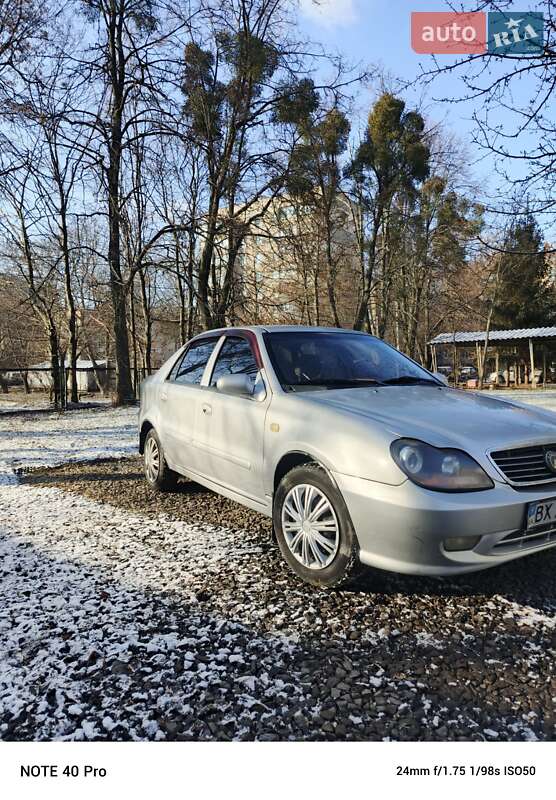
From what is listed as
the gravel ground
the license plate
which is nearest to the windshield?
the gravel ground

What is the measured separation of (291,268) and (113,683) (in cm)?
1641

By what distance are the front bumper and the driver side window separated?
1.48 metres

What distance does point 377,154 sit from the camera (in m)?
23.7

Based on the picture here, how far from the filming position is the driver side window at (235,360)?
3.70 metres

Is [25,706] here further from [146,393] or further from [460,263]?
[460,263]

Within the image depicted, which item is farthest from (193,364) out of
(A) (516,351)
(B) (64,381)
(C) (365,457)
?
(A) (516,351)

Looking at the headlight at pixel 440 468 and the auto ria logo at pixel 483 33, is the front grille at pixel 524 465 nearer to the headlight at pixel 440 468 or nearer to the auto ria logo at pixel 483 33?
the headlight at pixel 440 468

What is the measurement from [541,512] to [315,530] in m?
1.16

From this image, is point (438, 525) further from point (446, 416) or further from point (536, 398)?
point (536, 398)

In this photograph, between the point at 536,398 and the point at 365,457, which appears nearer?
the point at 365,457

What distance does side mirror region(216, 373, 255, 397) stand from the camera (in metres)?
3.40

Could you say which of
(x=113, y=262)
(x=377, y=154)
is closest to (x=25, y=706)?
(x=113, y=262)

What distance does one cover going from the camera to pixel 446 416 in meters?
2.78

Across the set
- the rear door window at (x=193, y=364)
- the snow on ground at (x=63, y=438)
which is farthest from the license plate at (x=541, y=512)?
the snow on ground at (x=63, y=438)
